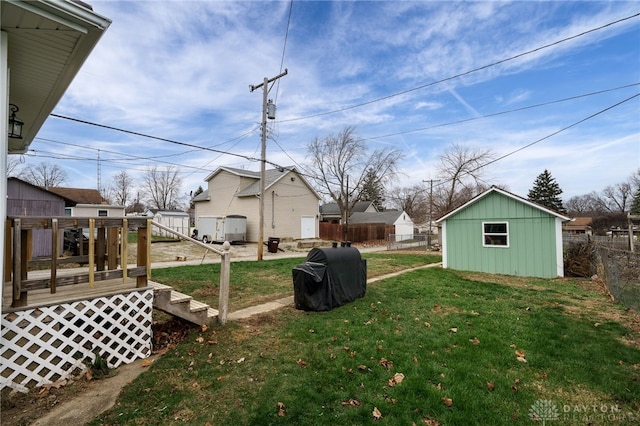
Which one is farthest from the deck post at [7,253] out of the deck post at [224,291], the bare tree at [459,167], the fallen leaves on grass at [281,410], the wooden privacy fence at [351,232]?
the bare tree at [459,167]

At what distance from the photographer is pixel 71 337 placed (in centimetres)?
338

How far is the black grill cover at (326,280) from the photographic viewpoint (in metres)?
5.93

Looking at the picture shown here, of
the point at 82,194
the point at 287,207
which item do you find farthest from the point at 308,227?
the point at 82,194

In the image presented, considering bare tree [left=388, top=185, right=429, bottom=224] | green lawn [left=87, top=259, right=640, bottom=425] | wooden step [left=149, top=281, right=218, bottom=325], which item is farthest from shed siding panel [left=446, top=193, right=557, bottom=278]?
bare tree [left=388, top=185, right=429, bottom=224]

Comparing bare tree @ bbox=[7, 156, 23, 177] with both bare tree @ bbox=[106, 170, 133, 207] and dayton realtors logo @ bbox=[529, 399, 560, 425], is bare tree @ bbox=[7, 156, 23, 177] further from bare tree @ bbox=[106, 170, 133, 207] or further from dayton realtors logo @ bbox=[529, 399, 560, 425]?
Result: bare tree @ bbox=[106, 170, 133, 207]

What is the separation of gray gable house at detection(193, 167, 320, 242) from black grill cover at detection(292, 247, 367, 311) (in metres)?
16.9

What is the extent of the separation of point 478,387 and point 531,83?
12.7 m

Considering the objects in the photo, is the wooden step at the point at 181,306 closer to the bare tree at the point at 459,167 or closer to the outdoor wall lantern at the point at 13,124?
the outdoor wall lantern at the point at 13,124

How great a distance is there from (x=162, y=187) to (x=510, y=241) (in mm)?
55186

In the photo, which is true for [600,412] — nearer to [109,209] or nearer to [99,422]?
[99,422]

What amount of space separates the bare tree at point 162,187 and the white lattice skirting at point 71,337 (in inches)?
2128

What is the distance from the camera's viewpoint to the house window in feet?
38.0

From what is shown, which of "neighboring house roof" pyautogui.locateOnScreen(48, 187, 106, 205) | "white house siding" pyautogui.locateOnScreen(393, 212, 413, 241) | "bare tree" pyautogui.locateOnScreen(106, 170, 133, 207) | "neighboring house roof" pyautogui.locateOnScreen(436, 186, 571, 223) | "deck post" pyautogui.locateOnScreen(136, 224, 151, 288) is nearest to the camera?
"deck post" pyautogui.locateOnScreen(136, 224, 151, 288)

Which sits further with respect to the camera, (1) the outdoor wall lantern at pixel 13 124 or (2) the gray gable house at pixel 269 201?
(2) the gray gable house at pixel 269 201
